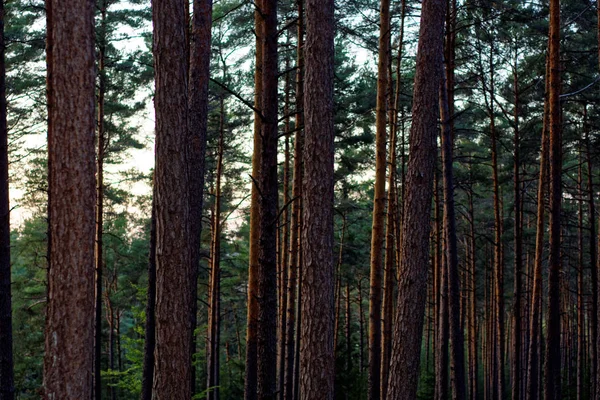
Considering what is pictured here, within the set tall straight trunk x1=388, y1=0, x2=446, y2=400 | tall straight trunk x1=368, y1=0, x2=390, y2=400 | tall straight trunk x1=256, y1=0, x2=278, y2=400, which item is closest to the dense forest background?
tall straight trunk x1=368, y1=0, x2=390, y2=400

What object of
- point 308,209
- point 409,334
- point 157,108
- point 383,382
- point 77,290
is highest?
point 157,108

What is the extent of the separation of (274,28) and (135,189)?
21.9 m

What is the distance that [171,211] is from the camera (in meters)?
6.34

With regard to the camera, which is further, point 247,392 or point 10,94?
point 10,94

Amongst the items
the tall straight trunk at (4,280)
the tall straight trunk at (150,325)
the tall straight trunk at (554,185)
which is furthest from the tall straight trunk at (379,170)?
the tall straight trunk at (4,280)

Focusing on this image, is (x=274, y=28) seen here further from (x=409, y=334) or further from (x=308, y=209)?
(x=409, y=334)

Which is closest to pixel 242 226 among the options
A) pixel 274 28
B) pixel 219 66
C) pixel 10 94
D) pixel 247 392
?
pixel 219 66

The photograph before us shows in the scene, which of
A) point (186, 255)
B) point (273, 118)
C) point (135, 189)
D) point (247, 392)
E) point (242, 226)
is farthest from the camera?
point (242, 226)

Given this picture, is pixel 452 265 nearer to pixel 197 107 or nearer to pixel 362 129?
pixel 197 107

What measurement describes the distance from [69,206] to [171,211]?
129 centimetres

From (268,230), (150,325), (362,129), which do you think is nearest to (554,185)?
(268,230)

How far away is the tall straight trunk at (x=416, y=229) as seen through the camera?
7.31 meters

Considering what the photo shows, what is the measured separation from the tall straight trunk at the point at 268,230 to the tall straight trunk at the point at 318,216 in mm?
564

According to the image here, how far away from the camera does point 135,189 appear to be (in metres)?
28.5
